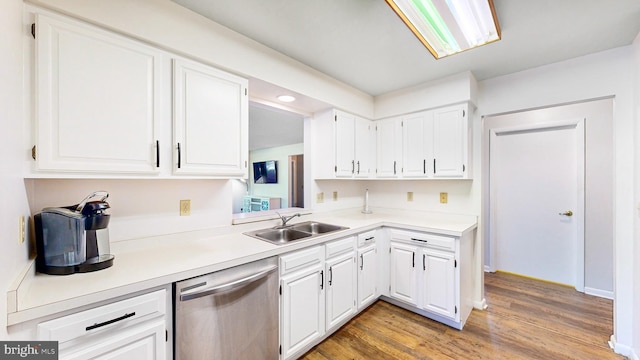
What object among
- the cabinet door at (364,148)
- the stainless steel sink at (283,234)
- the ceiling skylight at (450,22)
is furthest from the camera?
the cabinet door at (364,148)

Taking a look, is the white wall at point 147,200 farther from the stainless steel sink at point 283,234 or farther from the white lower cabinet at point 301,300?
the white lower cabinet at point 301,300

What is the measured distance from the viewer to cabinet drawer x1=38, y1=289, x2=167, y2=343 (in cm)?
91

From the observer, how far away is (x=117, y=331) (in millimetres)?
1052

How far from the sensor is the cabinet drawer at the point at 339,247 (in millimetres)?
2041

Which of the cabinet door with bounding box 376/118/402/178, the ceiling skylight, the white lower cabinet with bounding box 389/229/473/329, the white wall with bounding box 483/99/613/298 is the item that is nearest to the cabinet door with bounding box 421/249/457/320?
the white lower cabinet with bounding box 389/229/473/329

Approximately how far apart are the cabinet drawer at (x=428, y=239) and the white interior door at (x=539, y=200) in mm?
1893

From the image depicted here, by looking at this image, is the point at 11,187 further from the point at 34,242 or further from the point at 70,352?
the point at 70,352

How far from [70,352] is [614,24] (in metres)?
3.55

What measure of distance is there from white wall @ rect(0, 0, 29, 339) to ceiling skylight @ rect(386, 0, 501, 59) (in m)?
1.62

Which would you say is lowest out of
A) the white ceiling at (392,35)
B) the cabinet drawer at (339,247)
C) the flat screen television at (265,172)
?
the cabinet drawer at (339,247)

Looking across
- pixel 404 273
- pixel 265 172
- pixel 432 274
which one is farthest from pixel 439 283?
pixel 265 172

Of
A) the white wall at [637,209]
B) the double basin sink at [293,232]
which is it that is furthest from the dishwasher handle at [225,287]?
the white wall at [637,209]

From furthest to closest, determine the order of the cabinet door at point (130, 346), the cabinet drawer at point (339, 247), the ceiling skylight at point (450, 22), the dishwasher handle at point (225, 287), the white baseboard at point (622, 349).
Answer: the cabinet drawer at point (339, 247), the white baseboard at point (622, 349), the ceiling skylight at point (450, 22), the dishwasher handle at point (225, 287), the cabinet door at point (130, 346)

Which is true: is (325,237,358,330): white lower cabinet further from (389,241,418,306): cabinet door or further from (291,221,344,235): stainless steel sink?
(389,241,418,306): cabinet door
